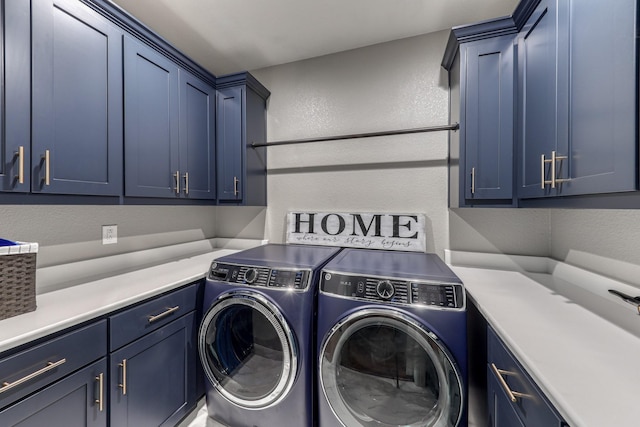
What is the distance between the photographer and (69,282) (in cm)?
147

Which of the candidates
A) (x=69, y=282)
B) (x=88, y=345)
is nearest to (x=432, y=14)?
(x=88, y=345)

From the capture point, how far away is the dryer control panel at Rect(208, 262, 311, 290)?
4.72ft

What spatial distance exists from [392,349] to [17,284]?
166 centimetres

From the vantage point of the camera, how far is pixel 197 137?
2018 mm

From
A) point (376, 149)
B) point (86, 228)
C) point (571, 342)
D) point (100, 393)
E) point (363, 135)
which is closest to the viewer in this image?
point (571, 342)

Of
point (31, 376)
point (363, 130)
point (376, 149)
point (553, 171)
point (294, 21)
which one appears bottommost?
point (31, 376)

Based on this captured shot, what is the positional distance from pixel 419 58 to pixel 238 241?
2.31 m

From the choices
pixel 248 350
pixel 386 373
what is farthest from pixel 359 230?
pixel 248 350

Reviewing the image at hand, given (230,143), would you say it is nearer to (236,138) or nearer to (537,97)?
(236,138)

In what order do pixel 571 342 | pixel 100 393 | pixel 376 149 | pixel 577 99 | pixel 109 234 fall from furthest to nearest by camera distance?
pixel 376 149
pixel 109 234
pixel 100 393
pixel 577 99
pixel 571 342

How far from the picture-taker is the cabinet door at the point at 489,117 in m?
1.47

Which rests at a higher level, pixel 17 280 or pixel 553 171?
pixel 553 171

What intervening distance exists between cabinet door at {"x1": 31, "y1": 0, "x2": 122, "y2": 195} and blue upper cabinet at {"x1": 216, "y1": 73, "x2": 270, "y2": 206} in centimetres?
81

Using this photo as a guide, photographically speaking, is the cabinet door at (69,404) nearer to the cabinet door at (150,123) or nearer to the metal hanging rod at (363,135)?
the cabinet door at (150,123)
